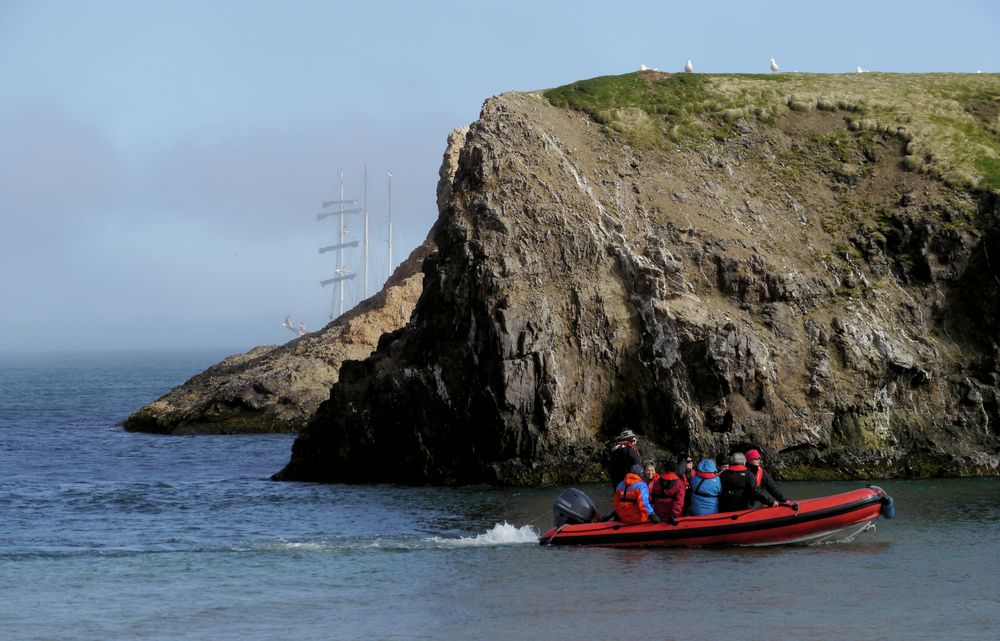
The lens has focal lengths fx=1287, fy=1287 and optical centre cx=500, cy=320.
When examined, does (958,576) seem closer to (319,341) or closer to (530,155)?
(530,155)

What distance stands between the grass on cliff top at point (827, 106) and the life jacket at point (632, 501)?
21.5 metres

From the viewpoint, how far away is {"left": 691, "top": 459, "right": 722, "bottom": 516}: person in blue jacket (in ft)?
90.2

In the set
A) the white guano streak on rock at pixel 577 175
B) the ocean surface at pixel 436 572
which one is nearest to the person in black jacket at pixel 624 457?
the ocean surface at pixel 436 572

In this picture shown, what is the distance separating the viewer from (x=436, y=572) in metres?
25.9

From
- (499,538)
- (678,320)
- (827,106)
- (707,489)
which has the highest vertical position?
(827,106)

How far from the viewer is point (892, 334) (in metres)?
39.9

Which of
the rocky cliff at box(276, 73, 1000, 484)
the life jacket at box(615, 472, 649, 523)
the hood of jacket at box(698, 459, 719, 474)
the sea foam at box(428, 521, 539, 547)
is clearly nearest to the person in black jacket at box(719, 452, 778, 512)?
the hood of jacket at box(698, 459, 719, 474)

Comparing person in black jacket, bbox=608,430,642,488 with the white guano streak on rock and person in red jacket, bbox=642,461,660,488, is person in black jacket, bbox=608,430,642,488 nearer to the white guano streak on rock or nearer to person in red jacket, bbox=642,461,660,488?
person in red jacket, bbox=642,461,660,488

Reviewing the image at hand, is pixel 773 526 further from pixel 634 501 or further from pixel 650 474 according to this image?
pixel 634 501

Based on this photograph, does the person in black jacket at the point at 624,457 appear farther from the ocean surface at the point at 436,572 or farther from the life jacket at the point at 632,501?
the ocean surface at the point at 436,572

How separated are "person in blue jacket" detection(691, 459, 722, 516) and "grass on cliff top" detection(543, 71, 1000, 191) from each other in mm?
21241

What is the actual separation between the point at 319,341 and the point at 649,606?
49547 millimetres

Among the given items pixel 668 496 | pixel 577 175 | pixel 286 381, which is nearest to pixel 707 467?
pixel 668 496

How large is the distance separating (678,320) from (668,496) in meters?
11.8
